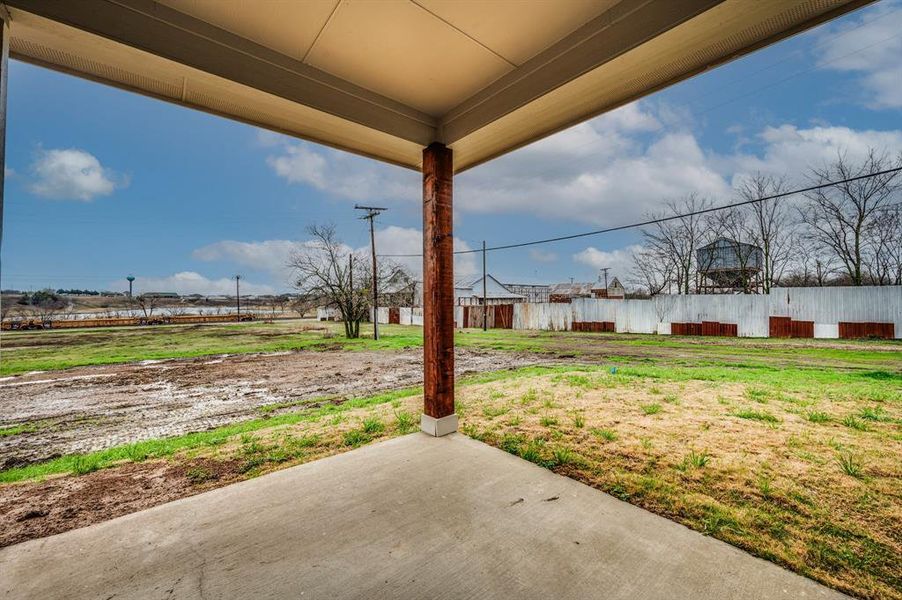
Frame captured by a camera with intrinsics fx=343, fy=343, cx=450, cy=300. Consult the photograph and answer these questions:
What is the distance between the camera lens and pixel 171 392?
6191 mm

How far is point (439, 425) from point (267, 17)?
9.96ft

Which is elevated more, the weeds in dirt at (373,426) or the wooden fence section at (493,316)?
the wooden fence section at (493,316)

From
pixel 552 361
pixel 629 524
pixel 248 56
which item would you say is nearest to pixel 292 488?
pixel 629 524

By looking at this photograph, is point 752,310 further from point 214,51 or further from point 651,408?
point 214,51

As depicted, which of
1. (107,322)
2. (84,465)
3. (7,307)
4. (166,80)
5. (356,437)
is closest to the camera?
(166,80)

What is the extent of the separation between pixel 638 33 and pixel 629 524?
8.33 feet

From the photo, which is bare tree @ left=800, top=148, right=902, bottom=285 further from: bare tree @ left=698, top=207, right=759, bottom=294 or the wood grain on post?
the wood grain on post

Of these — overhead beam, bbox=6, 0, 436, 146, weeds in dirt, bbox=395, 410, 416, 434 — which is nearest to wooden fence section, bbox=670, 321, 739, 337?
weeds in dirt, bbox=395, 410, 416, 434

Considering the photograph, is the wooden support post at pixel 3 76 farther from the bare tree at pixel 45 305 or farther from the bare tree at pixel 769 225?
the bare tree at pixel 45 305

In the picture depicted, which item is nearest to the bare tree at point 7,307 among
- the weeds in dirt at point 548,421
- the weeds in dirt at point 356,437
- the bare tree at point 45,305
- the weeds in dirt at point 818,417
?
the bare tree at point 45,305

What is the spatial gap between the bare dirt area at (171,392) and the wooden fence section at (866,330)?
11853mm

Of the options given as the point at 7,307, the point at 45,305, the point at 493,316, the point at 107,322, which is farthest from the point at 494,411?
the point at 7,307

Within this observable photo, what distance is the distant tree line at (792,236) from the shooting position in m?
13.2

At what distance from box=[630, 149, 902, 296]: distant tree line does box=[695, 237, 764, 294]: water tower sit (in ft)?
0.27
